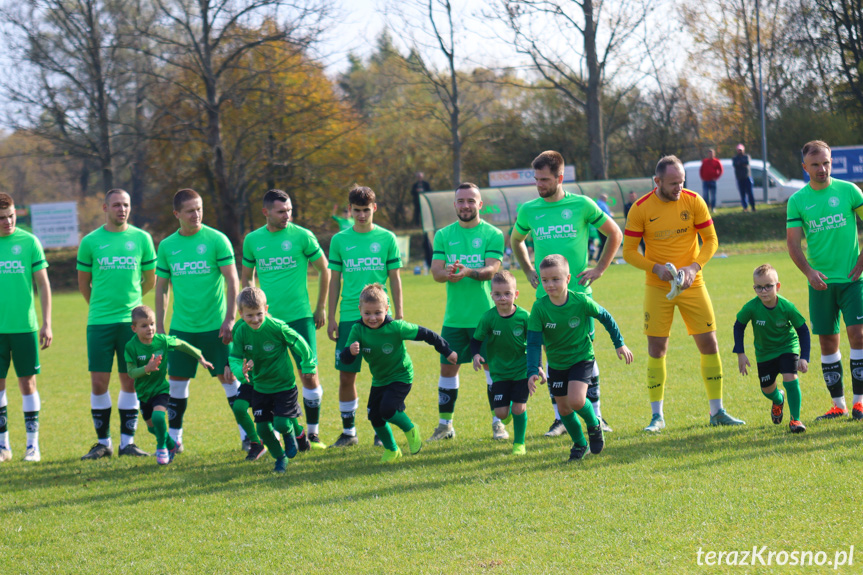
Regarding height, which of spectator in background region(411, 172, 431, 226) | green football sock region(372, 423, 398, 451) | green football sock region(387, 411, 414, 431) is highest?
spectator in background region(411, 172, 431, 226)

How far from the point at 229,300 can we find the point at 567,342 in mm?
2999

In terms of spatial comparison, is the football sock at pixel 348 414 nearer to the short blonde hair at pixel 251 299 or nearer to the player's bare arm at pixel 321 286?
the player's bare arm at pixel 321 286

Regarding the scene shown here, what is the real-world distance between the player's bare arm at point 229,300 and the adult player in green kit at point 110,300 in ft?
3.01

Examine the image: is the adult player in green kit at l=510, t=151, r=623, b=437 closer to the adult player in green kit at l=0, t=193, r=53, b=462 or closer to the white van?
Answer: the adult player in green kit at l=0, t=193, r=53, b=462

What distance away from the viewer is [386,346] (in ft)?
21.2

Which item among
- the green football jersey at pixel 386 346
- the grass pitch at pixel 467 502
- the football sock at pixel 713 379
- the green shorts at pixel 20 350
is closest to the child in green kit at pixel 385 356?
the green football jersey at pixel 386 346

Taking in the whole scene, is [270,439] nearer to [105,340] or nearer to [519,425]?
[519,425]

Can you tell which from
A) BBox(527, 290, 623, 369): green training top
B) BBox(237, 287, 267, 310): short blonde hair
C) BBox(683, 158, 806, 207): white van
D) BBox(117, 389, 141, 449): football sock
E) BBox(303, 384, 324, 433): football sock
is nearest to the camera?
BBox(527, 290, 623, 369): green training top

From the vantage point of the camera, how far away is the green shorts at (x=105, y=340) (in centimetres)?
748

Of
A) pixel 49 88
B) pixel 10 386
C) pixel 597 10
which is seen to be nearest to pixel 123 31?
pixel 49 88

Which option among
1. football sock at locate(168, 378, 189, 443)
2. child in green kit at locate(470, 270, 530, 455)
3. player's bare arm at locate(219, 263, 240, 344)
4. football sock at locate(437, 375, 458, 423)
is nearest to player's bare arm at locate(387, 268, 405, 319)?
football sock at locate(437, 375, 458, 423)

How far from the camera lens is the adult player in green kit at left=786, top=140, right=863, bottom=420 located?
6746 millimetres

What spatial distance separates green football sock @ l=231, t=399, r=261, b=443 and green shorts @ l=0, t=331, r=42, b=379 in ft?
7.19

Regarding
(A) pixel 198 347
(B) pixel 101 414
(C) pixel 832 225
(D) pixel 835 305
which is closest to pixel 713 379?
(D) pixel 835 305
